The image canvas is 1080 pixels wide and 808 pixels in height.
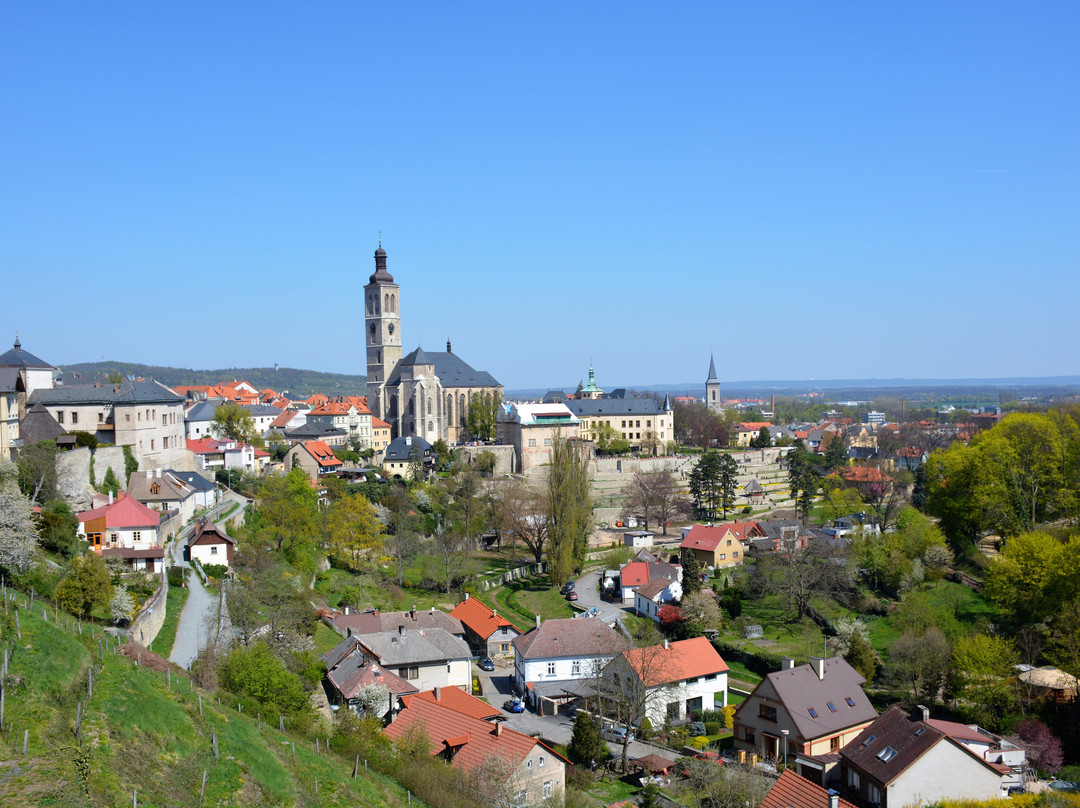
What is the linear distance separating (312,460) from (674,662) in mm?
34833

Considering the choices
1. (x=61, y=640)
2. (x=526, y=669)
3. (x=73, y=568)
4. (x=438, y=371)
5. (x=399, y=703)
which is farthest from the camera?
(x=438, y=371)

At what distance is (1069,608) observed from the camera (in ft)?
98.7

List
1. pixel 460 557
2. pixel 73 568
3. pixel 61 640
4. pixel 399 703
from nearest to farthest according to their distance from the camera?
1. pixel 61 640
2. pixel 73 568
3. pixel 399 703
4. pixel 460 557

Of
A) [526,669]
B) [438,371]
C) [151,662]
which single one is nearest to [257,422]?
[438,371]

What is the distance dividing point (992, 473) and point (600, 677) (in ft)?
85.5

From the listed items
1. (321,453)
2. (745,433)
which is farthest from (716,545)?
(745,433)

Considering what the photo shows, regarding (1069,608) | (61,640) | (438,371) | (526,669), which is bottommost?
(526,669)

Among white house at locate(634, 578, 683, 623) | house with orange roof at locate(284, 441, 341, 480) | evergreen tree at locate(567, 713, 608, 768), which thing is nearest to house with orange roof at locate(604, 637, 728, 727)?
evergreen tree at locate(567, 713, 608, 768)

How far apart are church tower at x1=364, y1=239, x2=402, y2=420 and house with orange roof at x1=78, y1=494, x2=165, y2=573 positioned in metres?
50.0

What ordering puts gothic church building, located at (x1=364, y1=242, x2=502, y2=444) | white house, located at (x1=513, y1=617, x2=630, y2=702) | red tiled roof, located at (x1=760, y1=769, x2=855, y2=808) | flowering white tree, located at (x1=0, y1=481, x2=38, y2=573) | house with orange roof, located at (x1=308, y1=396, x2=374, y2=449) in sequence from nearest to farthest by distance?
red tiled roof, located at (x1=760, y1=769, x2=855, y2=808), flowering white tree, located at (x1=0, y1=481, x2=38, y2=573), white house, located at (x1=513, y1=617, x2=630, y2=702), house with orange roof, located at (x1=308, y1=396, x2=374, y2=449), gothic church building, located at (x1=364, y1=242, x2=502, y2=444)

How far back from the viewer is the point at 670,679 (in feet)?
96.8

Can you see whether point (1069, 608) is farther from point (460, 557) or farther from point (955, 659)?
point (460, 557)

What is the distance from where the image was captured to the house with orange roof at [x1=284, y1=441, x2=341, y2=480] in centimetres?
5814

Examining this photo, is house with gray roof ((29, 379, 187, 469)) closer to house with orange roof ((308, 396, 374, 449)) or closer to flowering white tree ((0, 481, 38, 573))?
flowering white tree ((0, 481, 38, 573))
